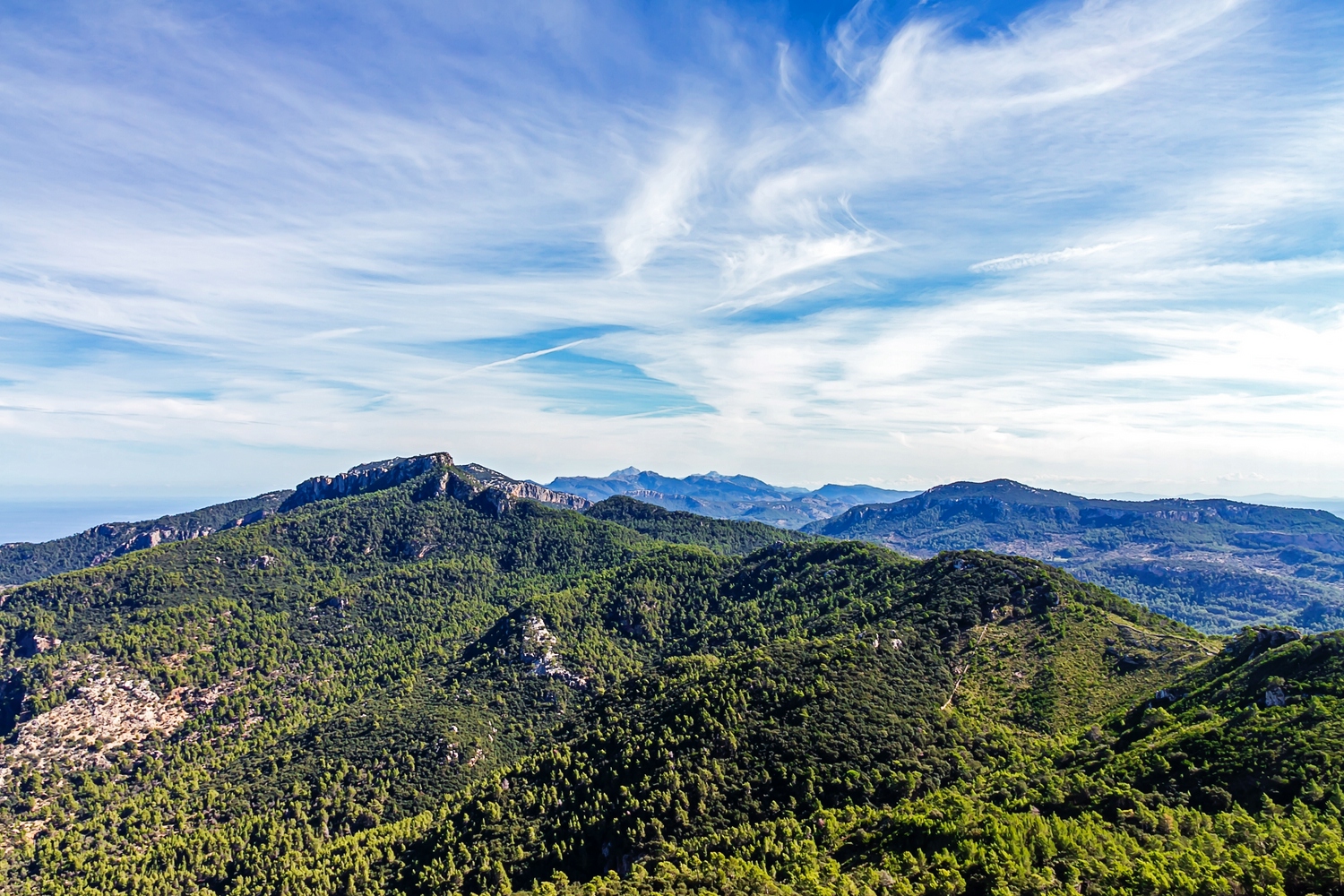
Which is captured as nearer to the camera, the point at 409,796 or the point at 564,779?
the point at 564,779

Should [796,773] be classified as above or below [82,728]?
above

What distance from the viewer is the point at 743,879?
82.1 metres

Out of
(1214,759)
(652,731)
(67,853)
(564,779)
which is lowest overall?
(67,853)

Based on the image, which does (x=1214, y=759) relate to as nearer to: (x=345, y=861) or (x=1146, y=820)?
(x=1146, y=820)

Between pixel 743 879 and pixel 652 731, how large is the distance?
155 ft

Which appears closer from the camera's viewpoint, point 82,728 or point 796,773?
point 796,773

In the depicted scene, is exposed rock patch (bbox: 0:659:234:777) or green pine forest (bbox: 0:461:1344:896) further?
exposed rock patch (bbox: 0:659:234:777)

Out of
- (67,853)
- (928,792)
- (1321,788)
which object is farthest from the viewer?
(67,853)

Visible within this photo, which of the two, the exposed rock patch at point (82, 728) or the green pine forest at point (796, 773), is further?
the exposed rock patch at point (82, 728)

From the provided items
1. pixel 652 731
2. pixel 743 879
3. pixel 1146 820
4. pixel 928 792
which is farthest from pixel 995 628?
pixel 743 879

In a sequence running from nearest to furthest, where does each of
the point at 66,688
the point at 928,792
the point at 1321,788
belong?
the point at 1321,788
the point at 928,792
the point at 66,688

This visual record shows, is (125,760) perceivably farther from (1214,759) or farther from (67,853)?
(1214,759)

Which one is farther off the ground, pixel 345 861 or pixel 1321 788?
pixel 1321 788

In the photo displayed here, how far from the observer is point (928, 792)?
99.9 m
